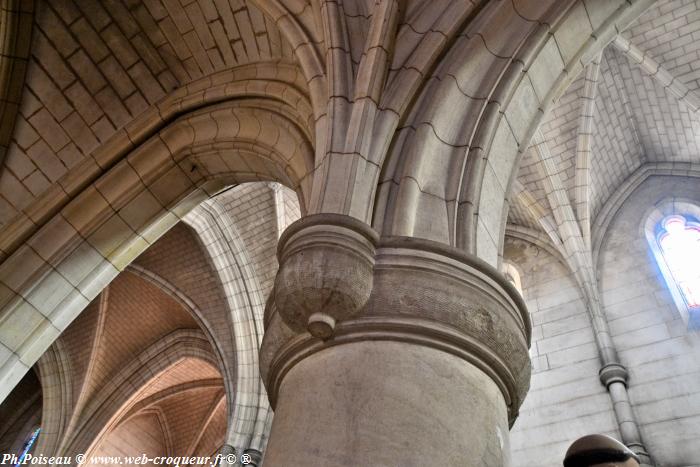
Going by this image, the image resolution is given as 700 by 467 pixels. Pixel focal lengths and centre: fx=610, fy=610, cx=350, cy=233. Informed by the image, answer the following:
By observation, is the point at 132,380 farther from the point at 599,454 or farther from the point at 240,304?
the point at 599,454

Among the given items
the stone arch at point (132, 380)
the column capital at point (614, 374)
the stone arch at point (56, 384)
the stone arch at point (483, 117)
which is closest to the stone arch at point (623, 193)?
the column capital at point (614, 374)

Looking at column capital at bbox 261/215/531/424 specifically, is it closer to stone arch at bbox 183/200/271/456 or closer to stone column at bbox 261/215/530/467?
stone column at bbox 261/215/530/467

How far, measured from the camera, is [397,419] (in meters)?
2.08

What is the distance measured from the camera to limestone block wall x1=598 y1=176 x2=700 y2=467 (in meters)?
7.39

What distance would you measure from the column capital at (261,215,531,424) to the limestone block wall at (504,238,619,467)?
618 centimetres

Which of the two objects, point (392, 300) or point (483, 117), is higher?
point (483, 117)

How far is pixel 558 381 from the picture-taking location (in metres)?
8.73

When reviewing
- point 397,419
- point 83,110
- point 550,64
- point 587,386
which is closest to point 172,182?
point 83,110

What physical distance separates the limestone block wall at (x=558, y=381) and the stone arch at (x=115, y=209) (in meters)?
5.67

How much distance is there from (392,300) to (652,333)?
7333 millimetres

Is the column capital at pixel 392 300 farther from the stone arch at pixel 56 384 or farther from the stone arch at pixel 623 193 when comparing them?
the stone arch at pixel 56 384

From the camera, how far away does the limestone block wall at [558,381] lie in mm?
8117

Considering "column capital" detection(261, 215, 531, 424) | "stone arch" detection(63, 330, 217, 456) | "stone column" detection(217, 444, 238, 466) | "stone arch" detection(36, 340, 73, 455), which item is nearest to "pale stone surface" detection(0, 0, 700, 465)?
"column capital" detection(261, 215, 531, 424)

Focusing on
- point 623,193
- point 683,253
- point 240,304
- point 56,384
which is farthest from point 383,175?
point 56,384
